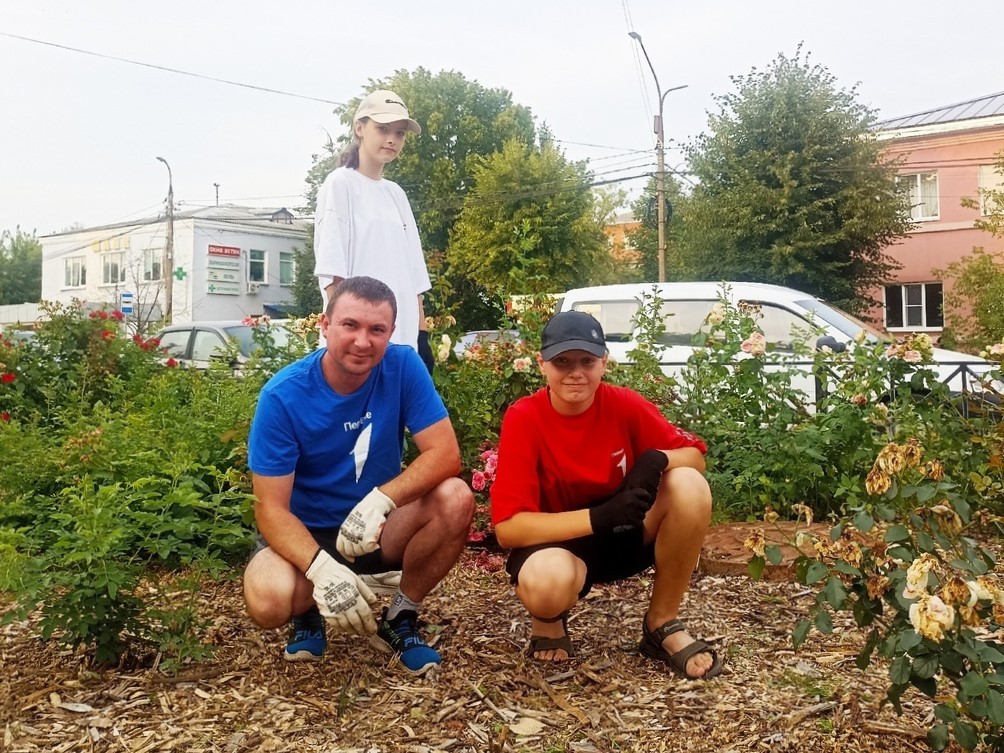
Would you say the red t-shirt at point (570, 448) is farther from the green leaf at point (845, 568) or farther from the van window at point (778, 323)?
the van window at point (778, 323)

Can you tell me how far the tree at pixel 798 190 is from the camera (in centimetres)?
1884

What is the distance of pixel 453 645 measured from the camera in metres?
2.93

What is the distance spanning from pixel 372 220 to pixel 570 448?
1637 mm

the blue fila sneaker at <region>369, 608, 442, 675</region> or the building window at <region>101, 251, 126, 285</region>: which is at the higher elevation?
the building window at <region>101, 251, 126, 285</region>

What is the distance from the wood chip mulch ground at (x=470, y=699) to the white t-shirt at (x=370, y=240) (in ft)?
4.85

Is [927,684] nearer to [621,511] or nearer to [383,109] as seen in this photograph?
[621,511]

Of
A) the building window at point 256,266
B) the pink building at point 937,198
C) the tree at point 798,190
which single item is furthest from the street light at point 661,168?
the building window at point 256,266

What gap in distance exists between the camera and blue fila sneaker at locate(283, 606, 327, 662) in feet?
9.04

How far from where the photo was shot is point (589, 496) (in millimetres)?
2805

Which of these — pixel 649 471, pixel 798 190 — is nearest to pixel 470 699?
pixel 649 471

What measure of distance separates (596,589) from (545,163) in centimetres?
2441

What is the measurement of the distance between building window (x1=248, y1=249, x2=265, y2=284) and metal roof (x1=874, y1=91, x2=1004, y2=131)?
2841cm

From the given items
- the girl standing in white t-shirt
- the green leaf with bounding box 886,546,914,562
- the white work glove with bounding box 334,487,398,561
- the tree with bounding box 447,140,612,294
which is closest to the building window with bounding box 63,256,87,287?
the tree with bounding box 447,140,612,294

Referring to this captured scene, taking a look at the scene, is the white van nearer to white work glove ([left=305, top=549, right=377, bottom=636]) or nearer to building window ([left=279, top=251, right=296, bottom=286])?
white work glove ([left=305, top=549, right=377, bottom=636])
